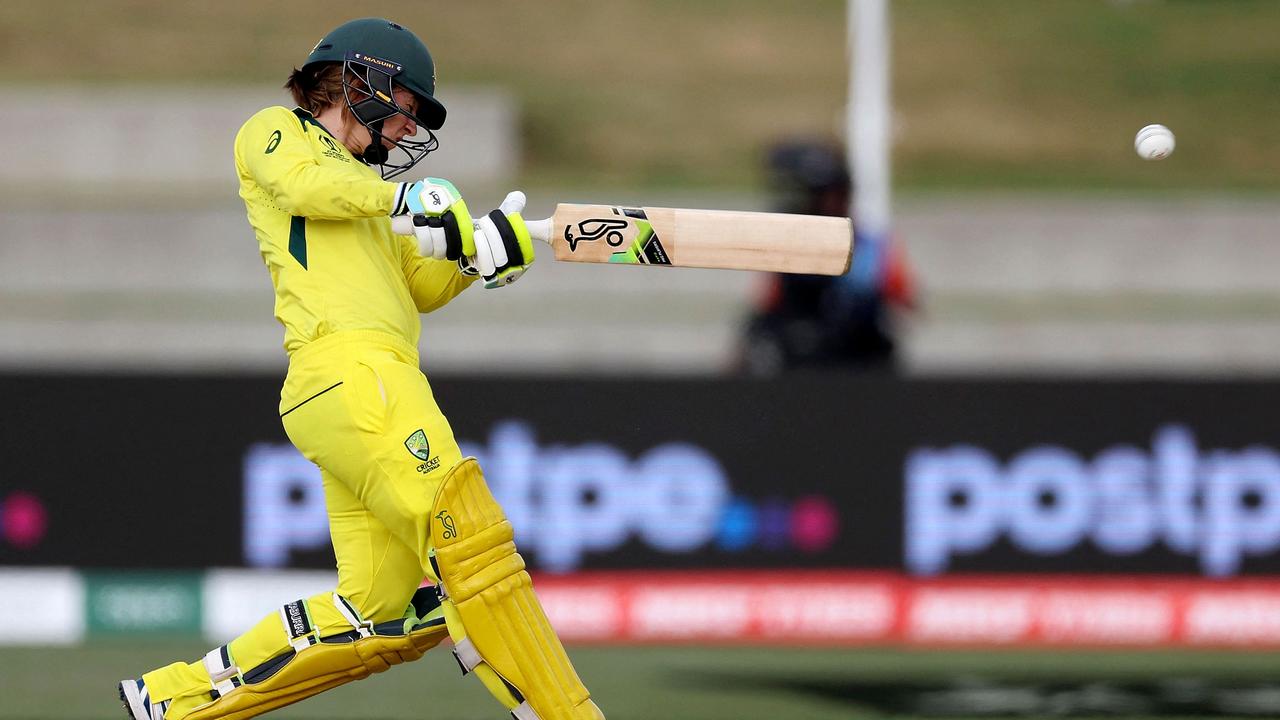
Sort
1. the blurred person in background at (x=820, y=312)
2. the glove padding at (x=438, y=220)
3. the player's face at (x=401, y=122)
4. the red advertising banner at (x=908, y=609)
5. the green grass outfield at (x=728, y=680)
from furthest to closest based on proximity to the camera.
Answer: the blurred person in background at (x=820, y=312) → the red advertising banner at (x=908, y=609) → the green grass outfield at (x=728, y=680) → the player's face at (x=401, y=122) → the glove padding at (x=438, y=220)

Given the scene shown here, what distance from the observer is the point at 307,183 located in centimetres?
398

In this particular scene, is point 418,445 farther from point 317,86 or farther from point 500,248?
point 317,86

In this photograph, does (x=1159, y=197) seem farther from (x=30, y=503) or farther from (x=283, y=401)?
(x=283, y=401)

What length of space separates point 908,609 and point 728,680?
1.27 m

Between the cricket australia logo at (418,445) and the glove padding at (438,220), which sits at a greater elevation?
the glove padding at (438,220)

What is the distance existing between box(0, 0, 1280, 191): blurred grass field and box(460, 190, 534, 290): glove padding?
41.8 feet

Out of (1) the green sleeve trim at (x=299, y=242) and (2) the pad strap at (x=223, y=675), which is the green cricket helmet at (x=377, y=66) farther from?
(2) the pad strap at (x=223, y=675)

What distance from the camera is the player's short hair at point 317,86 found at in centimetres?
431

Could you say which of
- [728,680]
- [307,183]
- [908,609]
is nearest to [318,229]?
[307,183]

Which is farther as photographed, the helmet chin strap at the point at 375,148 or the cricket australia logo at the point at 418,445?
the helmet chin strap at the point at 375,148

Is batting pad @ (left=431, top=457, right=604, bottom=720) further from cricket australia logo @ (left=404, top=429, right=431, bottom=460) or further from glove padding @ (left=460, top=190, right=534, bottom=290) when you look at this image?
glove padding @ (left=460, top=190, right=534, bottom=290)

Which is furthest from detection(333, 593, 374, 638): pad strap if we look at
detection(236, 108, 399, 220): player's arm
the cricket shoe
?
detection(236, 108, 399, 220): player's arm

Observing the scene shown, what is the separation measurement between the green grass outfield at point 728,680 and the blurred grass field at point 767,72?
390 inches

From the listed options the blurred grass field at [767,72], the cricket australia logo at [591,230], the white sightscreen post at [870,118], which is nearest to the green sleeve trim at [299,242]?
the cricket australia logo at [591,230]
